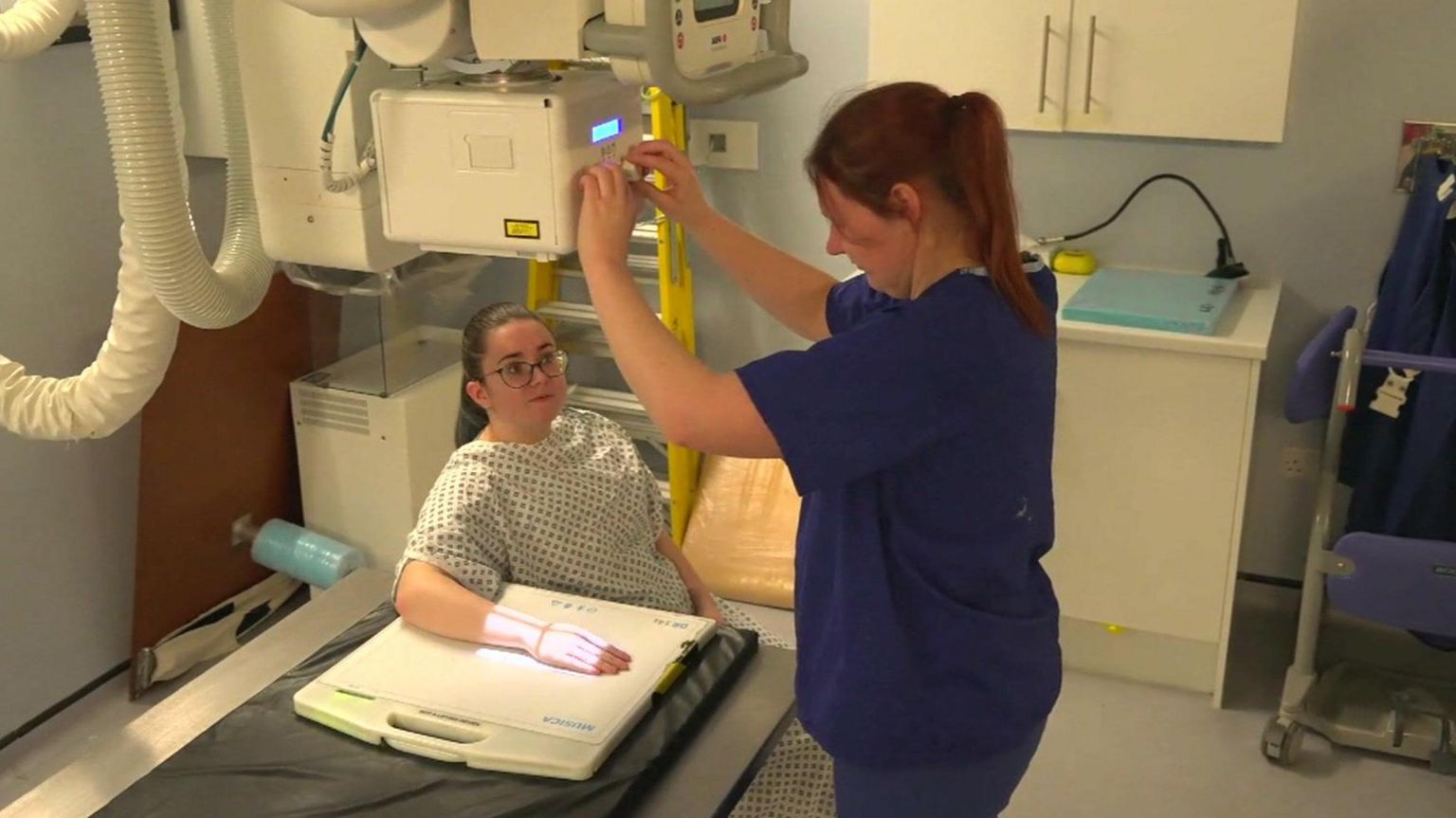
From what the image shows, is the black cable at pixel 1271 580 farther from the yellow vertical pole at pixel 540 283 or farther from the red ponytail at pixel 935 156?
the red ponytail at pixel 935 156

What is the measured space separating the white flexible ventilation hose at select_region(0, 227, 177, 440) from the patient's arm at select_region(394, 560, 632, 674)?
18.6 inches

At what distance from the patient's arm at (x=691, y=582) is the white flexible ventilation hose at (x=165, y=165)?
0.98 metres

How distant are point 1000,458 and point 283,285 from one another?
226 cm

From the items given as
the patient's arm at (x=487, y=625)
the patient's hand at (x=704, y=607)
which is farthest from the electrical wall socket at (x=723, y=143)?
the patient's arm at (x=487, y=625)

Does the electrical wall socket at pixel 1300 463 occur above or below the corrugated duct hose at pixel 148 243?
below

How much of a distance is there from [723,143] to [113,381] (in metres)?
2.03

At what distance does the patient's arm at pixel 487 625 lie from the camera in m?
1.81

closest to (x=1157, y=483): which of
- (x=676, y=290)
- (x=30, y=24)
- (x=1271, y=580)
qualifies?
(x=1271, y=580)

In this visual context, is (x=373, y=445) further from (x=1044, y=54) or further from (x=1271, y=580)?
(x=1271, y=580)

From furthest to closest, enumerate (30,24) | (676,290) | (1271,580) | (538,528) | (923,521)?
1. (676,290)
2. (1271,580)
3. (538,528)
4. (30,24)
5. (923,521)

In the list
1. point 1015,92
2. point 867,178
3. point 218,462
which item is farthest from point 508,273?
point 867,178

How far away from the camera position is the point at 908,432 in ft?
4.45

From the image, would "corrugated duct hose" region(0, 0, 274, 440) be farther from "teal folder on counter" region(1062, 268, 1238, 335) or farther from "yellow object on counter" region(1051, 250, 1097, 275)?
"yellow object on counter" region(1051, 250, 1097, 275)

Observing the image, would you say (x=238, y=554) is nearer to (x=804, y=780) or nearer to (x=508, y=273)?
(x=508, y=273)
